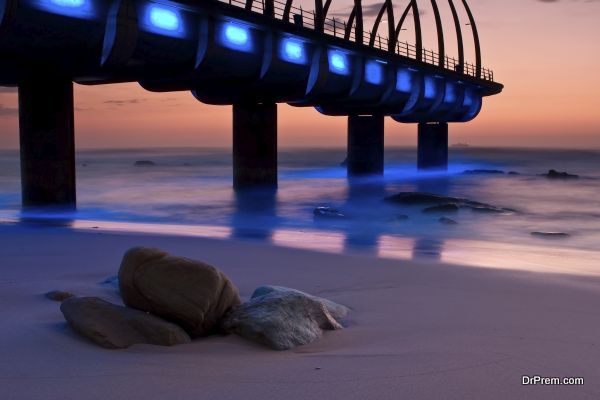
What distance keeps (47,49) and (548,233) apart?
1276cm

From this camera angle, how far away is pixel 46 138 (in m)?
17.2

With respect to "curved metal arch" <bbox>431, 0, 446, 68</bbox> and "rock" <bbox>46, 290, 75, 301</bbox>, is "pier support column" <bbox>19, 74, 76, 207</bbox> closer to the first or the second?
"rock" <bbox>46, 290, 75, 301</bbox>

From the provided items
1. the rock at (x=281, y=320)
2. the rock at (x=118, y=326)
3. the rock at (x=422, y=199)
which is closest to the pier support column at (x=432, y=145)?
the rock at (x=422, y=199)

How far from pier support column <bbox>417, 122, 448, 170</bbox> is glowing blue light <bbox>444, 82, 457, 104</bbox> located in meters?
4.16

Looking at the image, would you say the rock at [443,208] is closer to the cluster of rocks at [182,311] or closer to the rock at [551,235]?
the rock at [551,235]

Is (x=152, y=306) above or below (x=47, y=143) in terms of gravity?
below

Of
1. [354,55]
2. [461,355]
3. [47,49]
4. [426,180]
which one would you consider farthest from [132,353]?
[426,180]

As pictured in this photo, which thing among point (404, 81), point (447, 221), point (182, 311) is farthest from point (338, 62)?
point (182, 311)

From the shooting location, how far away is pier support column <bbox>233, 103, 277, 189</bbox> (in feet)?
84.9

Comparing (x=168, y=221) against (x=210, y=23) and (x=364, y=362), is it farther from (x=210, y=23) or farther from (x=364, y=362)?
(x=364, y=362)

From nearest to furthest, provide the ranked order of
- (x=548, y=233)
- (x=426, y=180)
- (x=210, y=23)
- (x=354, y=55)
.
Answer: (x=548, y=233) < (x=210, y=23) < (x=354, y=55) < (x=426, y=180)

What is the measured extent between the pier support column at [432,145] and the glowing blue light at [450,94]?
4.16 m

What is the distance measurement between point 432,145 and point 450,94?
5945mm

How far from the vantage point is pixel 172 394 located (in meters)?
3.02
